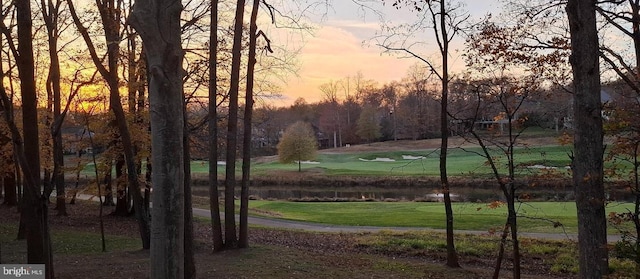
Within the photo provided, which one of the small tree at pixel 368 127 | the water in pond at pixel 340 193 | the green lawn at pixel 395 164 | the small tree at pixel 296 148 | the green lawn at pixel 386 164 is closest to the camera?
the water in pond at pixel 340 193

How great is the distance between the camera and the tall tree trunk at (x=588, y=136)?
258 inches

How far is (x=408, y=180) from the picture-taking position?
43.7 metres

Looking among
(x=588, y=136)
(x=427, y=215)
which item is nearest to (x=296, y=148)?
(x=427, y=215)

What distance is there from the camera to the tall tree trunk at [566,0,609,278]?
21.5 feet

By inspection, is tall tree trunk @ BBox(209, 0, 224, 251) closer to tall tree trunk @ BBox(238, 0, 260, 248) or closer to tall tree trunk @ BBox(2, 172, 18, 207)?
tall tree trunk @ BBox(238, 0, 260, 248)

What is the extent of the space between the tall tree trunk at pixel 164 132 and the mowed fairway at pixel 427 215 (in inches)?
641

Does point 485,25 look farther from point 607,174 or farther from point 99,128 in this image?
point 99,128

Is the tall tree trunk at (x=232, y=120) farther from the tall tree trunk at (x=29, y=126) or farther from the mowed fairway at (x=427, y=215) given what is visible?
the mowed fairway at (x=427, y=215)

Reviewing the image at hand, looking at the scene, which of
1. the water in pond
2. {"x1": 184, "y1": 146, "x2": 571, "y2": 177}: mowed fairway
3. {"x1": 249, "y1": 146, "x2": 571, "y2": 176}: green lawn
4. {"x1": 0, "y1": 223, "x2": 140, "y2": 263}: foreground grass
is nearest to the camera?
{"x1": 0, "y1": 223, "x2": 140, "y2": 263}: foreground grass

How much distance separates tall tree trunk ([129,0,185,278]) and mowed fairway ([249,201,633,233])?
641 inches

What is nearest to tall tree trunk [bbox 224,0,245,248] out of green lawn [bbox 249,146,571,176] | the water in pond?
the water in pond

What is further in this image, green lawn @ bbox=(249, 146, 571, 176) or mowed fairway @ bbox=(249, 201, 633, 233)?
green lawn @ bbox=(249, 146, 571, 176)

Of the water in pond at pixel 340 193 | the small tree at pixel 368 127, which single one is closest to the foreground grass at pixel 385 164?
the water in pond at pixel 340 193

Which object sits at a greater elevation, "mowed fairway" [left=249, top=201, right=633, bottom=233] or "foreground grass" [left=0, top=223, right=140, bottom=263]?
"foreground grass" [left=0, top=223, right=140, bottom=263]
